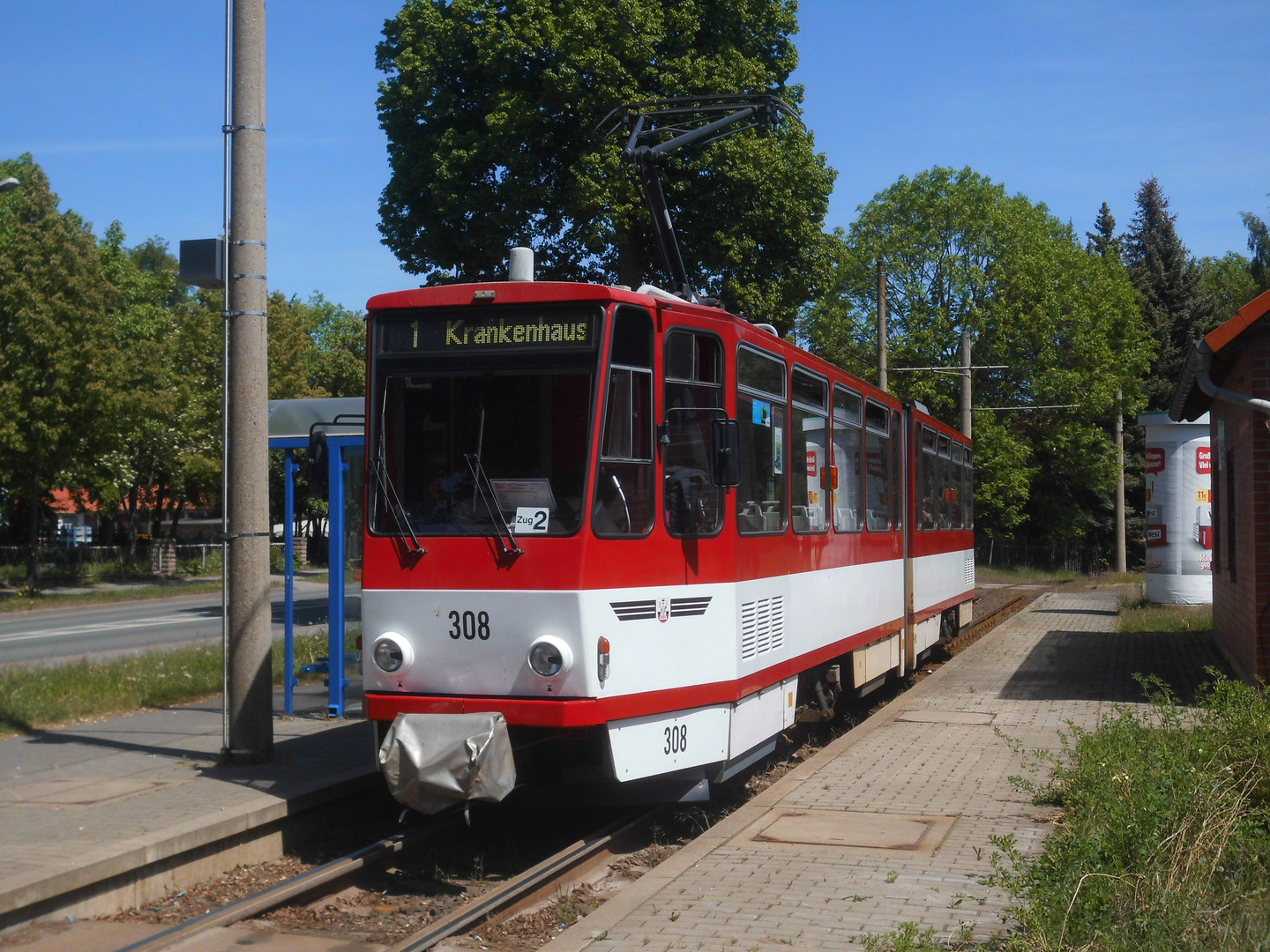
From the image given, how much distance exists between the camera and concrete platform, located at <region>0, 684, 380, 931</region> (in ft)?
20.4

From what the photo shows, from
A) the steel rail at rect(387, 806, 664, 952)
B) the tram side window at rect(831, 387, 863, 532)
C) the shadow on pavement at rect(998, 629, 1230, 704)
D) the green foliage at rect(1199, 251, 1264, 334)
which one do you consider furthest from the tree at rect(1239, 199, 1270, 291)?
the steel rail at rect(387, 806, 664, 952)

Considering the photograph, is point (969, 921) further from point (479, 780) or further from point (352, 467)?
point (352, 467)

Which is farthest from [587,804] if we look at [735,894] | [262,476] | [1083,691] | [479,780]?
Result: [1083,691]

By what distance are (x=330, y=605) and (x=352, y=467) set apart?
1.28 m

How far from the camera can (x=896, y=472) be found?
1398 cm

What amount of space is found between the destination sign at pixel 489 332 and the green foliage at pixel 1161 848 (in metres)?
3.57

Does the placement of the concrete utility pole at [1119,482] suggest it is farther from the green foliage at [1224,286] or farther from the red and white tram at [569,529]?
the red and white tram at [569,529]

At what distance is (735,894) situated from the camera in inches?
237

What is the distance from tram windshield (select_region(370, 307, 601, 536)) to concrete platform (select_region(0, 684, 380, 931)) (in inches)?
77.8

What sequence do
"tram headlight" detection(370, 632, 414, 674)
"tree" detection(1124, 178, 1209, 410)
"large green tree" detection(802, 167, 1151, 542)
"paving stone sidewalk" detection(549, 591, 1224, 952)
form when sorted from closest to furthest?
"paving stone sidewalk" detection(549, 591, 1224, 952), "tram headlight" detection(370, 632, 414, 674), "large green tree" detection(802, 167, 1151, 542), "tree" detection(1124, 178, 1209, 410)

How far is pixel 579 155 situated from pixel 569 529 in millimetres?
17522

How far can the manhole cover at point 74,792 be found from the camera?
25.7ft

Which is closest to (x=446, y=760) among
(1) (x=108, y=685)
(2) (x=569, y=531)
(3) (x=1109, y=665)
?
(2) (x=569, y=531)

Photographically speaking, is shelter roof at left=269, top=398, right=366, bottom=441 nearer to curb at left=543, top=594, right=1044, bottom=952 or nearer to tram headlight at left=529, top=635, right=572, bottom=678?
curb at left=543, top=594, right=1044, bottom=952
